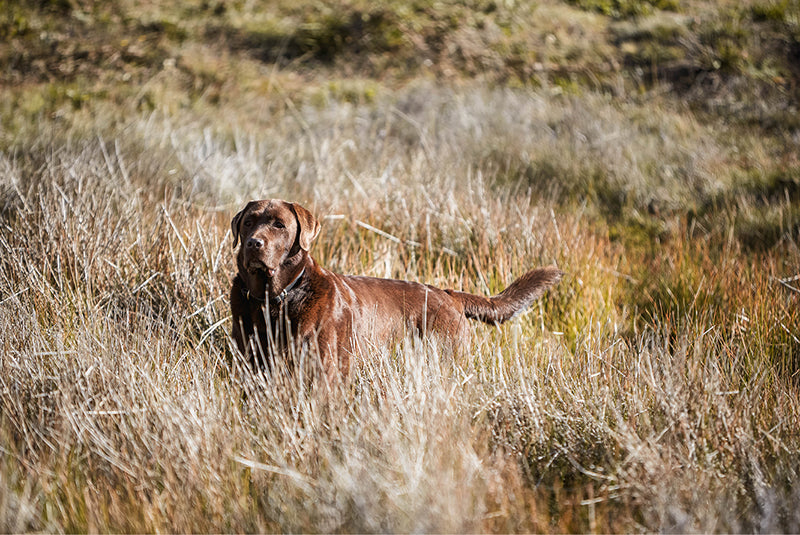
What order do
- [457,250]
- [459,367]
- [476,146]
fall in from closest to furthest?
1. [459,367]
2. [457,250]
3. [476,146]

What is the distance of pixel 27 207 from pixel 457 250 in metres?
2.99

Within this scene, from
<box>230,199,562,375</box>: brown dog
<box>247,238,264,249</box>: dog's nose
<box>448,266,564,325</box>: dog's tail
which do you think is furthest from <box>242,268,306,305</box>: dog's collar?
<box>448,266,564,325</box>: dog's tail

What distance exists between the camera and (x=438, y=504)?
2.13 metres

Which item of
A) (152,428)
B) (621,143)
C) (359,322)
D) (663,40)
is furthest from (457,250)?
(663,40)

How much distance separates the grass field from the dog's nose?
0.59m

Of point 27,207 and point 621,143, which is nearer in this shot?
point 27,207

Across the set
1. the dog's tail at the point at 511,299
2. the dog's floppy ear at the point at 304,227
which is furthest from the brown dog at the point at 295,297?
the dog's tail at the point at 511,299

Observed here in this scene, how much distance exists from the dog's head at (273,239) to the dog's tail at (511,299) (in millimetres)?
1048

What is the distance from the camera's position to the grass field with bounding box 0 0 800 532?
7.77 ft

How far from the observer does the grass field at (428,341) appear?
2369 millimetres

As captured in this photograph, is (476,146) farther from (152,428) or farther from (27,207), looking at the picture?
(152,428)

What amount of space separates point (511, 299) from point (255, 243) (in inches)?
63.2

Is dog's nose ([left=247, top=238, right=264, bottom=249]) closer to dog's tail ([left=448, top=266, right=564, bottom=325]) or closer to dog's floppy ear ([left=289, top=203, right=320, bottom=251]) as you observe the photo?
dog's floppy ear ([left=289, top=203, right=320, bottom=251])

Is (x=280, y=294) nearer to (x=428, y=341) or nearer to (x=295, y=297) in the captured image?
(x=295, y=297)
